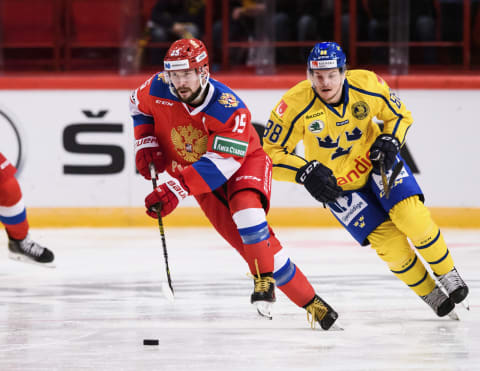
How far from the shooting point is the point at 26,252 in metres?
5.66

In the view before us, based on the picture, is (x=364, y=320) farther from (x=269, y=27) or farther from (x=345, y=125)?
(x=269, y=27)

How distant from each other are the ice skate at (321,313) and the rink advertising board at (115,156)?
3.51 m

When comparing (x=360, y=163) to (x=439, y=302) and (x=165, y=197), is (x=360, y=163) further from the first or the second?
(x=165, y=197)

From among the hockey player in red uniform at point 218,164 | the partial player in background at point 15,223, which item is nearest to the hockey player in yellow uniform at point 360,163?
the hockey player in red uniform at point 218,164

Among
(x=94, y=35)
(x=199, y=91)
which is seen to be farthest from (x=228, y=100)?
(x=94, y=35)

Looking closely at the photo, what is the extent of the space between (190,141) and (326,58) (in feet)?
2.34

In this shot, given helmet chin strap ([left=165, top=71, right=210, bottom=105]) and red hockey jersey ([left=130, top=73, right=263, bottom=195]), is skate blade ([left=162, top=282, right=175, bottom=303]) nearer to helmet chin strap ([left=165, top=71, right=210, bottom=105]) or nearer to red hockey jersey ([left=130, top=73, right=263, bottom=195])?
red hockey jersey ([left=130, top=73, right=263, bottom=195])

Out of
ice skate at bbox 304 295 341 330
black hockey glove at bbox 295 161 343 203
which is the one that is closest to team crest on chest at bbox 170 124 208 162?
black hockey glove at bbox 295 161 343 203

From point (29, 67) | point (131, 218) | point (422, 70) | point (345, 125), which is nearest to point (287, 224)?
point (131, 218)

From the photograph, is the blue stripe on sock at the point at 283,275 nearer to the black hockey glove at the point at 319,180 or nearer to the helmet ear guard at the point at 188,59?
the black hockey glove at the point at 319,180

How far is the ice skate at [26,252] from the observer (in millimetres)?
5648

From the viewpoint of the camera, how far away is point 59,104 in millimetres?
7898

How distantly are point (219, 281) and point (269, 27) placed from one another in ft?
10.8

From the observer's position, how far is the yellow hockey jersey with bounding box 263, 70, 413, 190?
14.9 feet
